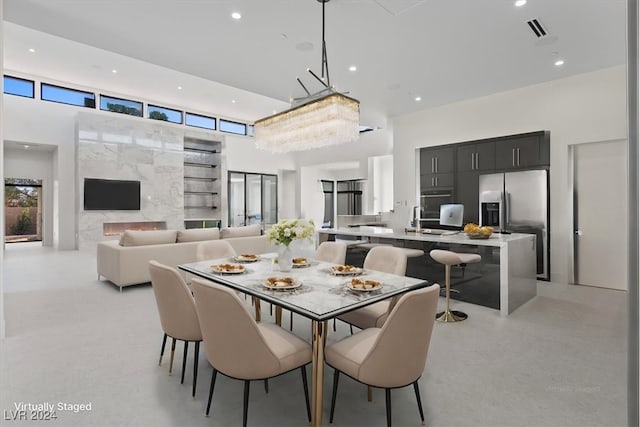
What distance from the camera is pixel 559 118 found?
5.38 meters

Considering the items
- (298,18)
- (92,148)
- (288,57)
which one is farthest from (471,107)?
(92,148)

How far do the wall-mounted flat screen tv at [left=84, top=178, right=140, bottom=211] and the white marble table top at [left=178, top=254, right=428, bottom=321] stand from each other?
716cm

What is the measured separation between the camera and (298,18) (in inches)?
145

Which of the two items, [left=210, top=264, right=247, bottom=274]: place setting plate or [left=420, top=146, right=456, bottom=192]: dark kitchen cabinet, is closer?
[left=210, top=264, right=247, bottom=274]: place setting plate

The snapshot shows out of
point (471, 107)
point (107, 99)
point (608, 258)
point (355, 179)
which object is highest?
point (107, 99)

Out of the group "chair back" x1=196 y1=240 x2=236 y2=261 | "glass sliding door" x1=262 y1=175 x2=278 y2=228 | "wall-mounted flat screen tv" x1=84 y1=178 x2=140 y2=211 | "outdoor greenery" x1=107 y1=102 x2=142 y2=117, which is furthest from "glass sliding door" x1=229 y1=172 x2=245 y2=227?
"chair back" x1=196 y1=240 x2=236 y2=261

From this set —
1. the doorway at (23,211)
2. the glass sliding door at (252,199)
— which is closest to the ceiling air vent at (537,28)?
the glass sliding door at (252,199)

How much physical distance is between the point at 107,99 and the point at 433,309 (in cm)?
1006

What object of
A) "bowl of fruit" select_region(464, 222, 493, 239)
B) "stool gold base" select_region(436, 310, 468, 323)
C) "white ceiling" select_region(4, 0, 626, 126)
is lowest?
"stool gold base" select_region(436, 310, 468, 323)

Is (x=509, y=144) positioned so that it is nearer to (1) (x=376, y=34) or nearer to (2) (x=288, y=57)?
(1) (x=376, y=34)

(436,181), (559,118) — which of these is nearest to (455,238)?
(436,181)

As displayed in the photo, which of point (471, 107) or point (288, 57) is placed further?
point (471, 107)

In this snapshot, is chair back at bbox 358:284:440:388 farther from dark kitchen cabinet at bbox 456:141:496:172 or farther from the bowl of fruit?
dark kitchen cabinet at bbox 456:141:496:172

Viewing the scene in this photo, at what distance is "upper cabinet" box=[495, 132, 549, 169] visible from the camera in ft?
17.9
